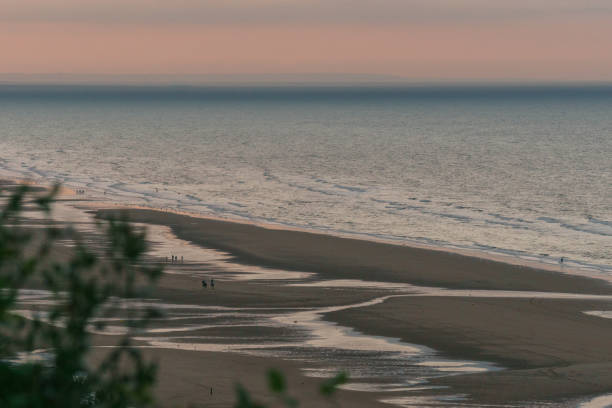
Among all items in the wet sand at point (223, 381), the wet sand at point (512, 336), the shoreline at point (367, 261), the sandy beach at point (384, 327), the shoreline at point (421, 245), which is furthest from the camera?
the shoreline at point (421, 245)

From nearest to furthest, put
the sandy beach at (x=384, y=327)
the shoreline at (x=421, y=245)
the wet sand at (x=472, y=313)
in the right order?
the sandy beach at (x=384, y=327) → the wet sand at (x=472, y=313) → the shoreline at (x=421, y=245)

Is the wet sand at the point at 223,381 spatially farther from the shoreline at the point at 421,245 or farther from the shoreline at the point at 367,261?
the shoreline at the point at 421,245

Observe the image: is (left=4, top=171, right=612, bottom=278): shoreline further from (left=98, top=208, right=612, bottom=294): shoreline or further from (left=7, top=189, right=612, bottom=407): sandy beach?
(left=7, top=189, right=612, bottom=407): sandy beach

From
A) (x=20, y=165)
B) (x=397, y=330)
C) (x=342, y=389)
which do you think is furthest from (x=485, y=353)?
(x=20, y=165)

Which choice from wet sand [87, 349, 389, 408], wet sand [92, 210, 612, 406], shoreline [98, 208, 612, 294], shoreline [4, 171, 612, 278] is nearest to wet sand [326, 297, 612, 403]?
wet sand [92, 210, 612, 406]

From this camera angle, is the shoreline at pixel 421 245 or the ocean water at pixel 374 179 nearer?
the shoreline at pixel 421 245

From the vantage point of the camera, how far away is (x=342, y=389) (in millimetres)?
24109

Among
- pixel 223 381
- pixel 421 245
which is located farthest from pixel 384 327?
pixel 421 245

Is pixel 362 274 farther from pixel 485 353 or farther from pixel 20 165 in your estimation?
pixel 20 165

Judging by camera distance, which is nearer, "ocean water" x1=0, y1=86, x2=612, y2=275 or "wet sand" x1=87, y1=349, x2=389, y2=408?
"wet sand" x1=87, y1=349, x2=389, y2=408

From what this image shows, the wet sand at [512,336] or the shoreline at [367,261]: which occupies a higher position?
the wet sand at [512,336]

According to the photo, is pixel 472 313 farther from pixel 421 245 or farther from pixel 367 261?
pixel 421 245

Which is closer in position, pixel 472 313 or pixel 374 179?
pixel 472 313

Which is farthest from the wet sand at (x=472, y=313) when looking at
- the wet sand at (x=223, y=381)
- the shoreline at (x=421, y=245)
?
the wet sand at (x=223, y=381)
